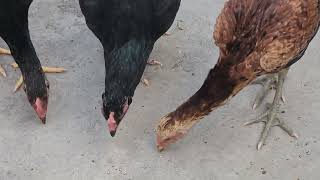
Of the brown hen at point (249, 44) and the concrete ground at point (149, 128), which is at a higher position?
the brown hen at point (249, 44)

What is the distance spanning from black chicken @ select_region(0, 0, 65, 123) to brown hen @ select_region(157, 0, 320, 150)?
93cm

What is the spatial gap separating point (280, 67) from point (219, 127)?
730 millimetres

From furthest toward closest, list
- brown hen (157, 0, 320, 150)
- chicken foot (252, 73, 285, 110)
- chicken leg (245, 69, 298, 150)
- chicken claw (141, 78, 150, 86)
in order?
chicken claw (141, 78, 150, 86) < chicken foot (252, 73, 285, 110) < chicken leg (245, 69, 298, 150) < brown hen (157, 0, 320, 150)

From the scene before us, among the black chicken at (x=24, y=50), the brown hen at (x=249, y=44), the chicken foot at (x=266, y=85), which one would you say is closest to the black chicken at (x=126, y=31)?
the brown hen at (x=249, y=44)

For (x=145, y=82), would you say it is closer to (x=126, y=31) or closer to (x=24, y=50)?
(x=126, y=31)

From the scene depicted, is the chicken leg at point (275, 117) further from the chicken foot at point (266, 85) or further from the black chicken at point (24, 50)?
the black chicken at point (24, 50)

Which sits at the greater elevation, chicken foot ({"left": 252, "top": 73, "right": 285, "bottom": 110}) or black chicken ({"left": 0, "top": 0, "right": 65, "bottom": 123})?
chicken foot ({"left": 252, "top": 73, "right": 285, "bottom": 110})

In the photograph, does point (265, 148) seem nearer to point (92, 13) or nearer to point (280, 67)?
point (280, 67)

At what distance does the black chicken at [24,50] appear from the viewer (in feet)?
13.3

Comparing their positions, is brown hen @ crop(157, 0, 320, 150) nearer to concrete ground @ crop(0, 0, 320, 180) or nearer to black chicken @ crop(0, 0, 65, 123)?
concrete ground @ crop(0, 0, 320, 180)

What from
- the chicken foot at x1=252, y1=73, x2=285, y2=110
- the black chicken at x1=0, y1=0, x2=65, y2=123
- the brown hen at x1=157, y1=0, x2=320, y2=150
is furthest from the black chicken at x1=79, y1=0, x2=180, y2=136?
the chicken foot at x1=252, y1=73, x2=285, y2=110

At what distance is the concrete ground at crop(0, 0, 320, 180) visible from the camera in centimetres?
386

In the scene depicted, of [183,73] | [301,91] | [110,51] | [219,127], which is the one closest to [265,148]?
[219,127]

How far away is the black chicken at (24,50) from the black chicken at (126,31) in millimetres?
485
